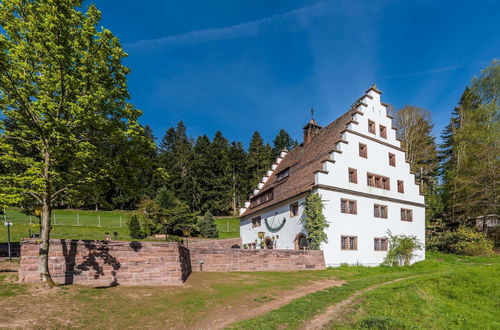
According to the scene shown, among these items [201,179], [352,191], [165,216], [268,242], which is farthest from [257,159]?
[352,191]

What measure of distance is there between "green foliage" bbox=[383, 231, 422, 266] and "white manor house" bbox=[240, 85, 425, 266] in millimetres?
556

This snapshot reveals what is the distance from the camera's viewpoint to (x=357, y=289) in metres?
12.7

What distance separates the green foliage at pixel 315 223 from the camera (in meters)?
20.4

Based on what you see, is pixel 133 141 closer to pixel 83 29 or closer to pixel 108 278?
pixel 83 29

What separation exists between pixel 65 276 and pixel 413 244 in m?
25.3

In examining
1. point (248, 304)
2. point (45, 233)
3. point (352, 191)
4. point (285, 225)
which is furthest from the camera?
point (285, 225)

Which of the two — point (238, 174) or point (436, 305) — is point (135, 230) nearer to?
point (436, 305)

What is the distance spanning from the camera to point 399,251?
23.6 m

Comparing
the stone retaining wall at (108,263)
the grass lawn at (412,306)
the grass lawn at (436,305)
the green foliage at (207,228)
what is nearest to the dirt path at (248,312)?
the grass lawn at (412,306)

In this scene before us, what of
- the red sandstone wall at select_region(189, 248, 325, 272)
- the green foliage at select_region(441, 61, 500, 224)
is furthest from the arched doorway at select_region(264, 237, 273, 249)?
the green foliage at select_region(441, 61, 500, 224)

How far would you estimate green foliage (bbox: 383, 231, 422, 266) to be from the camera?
2353 centimetres

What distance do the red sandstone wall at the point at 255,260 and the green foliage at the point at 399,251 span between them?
750 centimetres

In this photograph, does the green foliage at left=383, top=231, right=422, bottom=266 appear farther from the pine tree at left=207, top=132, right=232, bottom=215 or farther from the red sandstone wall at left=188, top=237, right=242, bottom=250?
the pine tree at left=207, top=132, right=232, bottom=215

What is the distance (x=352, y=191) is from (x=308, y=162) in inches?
187
